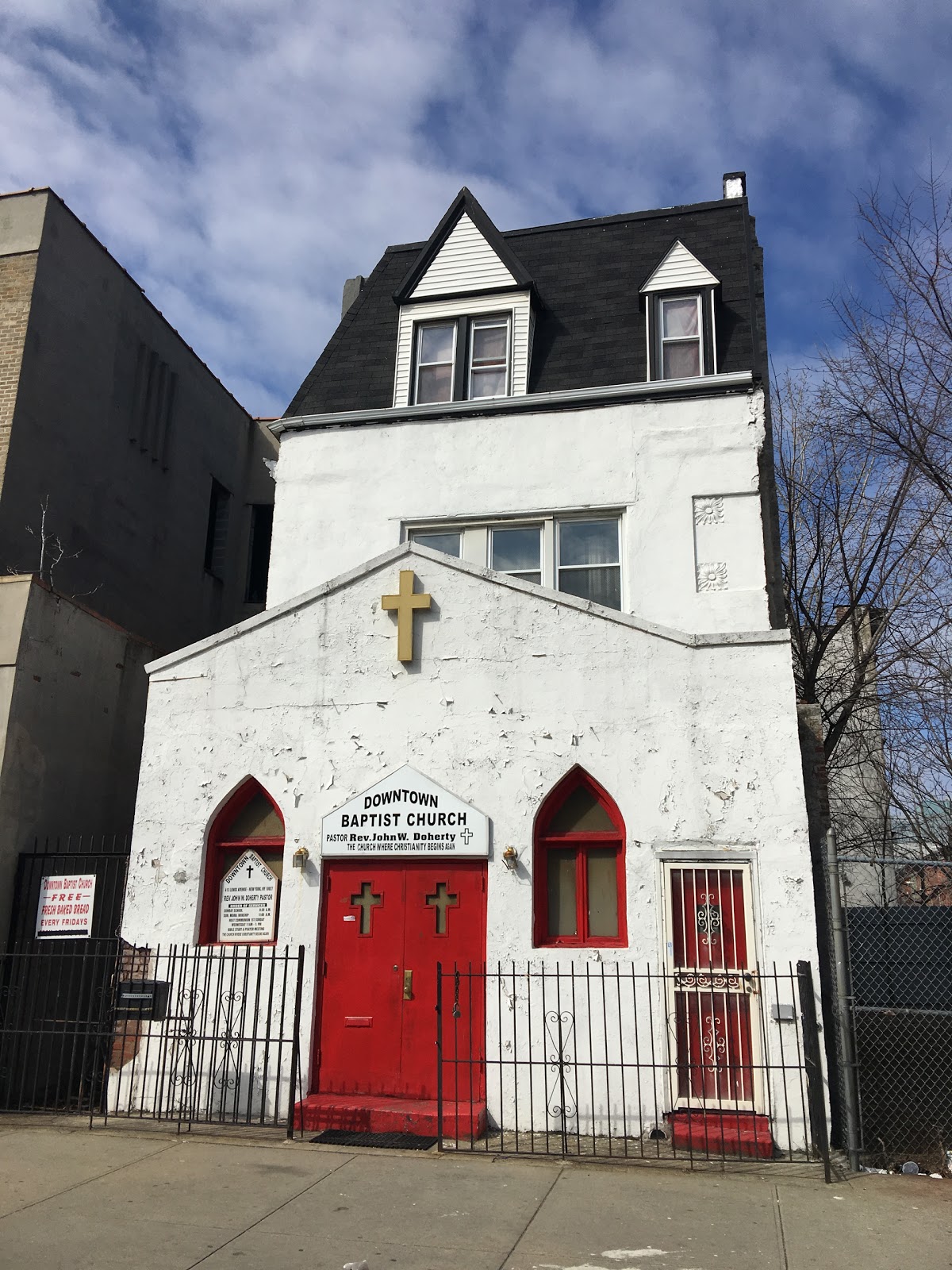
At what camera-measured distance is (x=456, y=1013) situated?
867 cm

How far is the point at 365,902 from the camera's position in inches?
386

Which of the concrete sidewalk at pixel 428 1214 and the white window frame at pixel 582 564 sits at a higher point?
the white window frame at pixel 582 564

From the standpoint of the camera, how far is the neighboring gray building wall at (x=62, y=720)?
37.2 feet

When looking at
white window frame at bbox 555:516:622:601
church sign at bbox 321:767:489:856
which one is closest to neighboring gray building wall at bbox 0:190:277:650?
church sign at bbox 321:767:489:856

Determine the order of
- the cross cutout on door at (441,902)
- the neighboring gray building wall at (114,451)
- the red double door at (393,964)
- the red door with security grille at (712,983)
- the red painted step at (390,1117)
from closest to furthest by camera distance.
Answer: the red door with security grille at (712,983)
the red painted step at (390,1117)
the red double door at (393,964)
the cross cutout on door at (441,902)
the neighboring gray building wall at (114,451)

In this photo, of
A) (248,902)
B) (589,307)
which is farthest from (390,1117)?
(589,307)

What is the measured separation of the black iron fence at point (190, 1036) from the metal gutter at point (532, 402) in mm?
7220

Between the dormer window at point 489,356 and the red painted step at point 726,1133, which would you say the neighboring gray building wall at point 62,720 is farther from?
the red painted step at point 726,1133

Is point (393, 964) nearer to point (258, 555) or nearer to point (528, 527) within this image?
point (528, 527)

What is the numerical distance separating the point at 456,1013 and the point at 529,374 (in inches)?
336

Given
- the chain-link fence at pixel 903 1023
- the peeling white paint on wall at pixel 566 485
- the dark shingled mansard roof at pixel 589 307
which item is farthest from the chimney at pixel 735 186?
the chain-link fence at pixel 903 1023

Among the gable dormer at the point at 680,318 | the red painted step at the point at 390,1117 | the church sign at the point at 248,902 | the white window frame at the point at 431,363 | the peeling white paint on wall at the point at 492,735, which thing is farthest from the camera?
the white window frame at the point at 431,363

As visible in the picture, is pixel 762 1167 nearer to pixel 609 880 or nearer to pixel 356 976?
pixel 609 880

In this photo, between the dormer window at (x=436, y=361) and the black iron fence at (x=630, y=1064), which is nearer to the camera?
the black iron fence at (x=630, y=1064)
